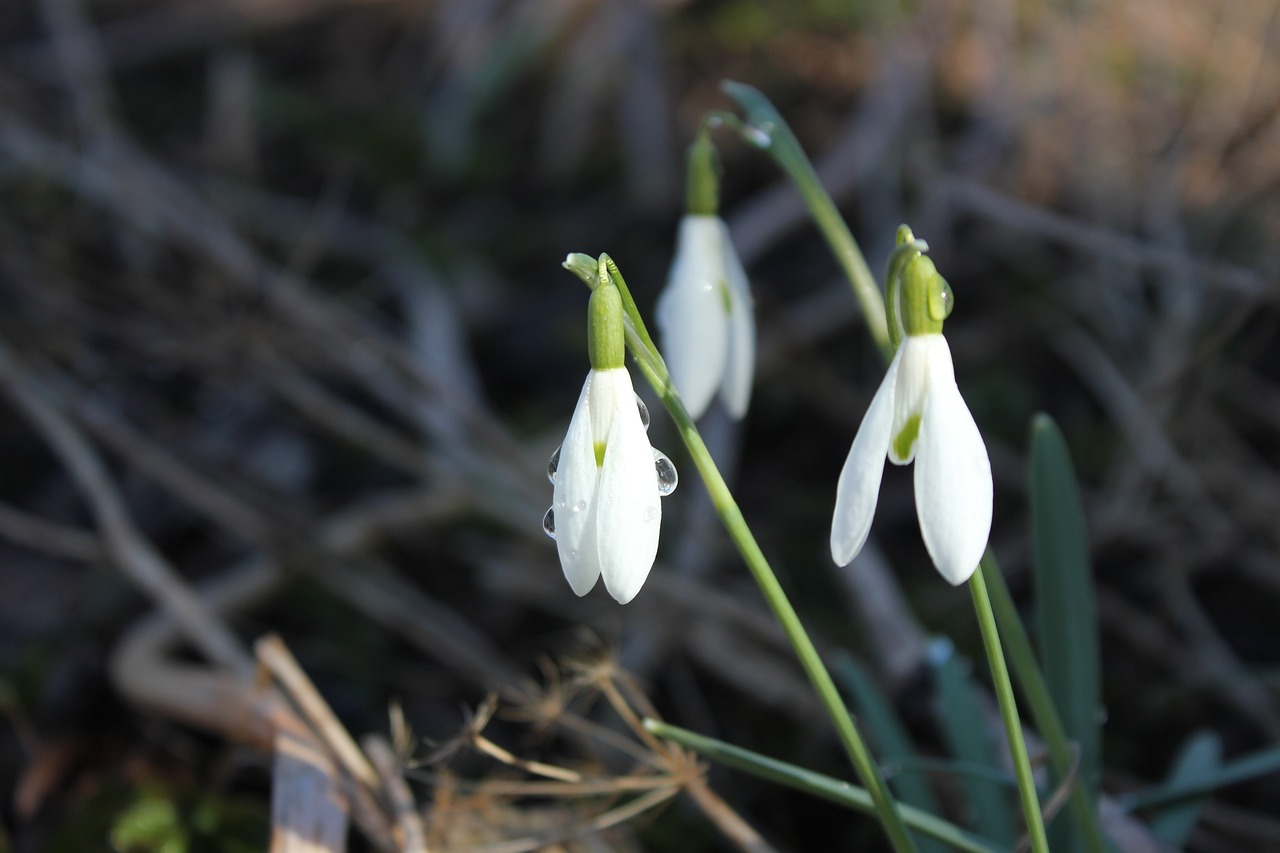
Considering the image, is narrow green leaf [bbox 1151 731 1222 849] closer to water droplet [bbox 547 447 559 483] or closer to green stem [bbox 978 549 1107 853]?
green stem [bbox 978 549 1107 853]

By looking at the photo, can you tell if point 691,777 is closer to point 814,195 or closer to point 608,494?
point 608,494

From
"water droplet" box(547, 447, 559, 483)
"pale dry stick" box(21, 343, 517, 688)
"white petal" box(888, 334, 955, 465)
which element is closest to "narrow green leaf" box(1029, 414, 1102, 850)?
"white petal" box(888, 334, 955, 465)

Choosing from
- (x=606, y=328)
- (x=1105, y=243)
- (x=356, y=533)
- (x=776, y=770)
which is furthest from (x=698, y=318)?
(x=356, y=533)

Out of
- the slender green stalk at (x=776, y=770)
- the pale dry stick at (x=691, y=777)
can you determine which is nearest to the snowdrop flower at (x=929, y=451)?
the slender green stalk at (x=776, y=770)

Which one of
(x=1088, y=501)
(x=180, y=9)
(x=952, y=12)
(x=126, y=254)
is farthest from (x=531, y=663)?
(x=180, y=9)

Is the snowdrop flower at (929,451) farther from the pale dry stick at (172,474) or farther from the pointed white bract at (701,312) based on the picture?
the pale dry stick at (172,474)

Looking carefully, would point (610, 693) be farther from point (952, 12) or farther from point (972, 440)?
point (952, 12)
